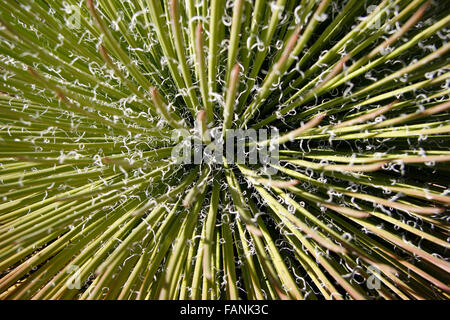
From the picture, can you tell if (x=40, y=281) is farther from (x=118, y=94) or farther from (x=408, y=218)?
(x=408, y=218)

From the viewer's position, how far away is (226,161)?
0.82 metres

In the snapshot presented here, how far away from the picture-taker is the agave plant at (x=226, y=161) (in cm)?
67

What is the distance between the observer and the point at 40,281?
0.74 m

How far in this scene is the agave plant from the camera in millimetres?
665

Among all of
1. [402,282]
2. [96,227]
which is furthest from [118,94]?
[402,282]

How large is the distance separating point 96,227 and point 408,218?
0.86 metres

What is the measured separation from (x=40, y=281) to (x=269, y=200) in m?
0.59

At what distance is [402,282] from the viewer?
74cm
